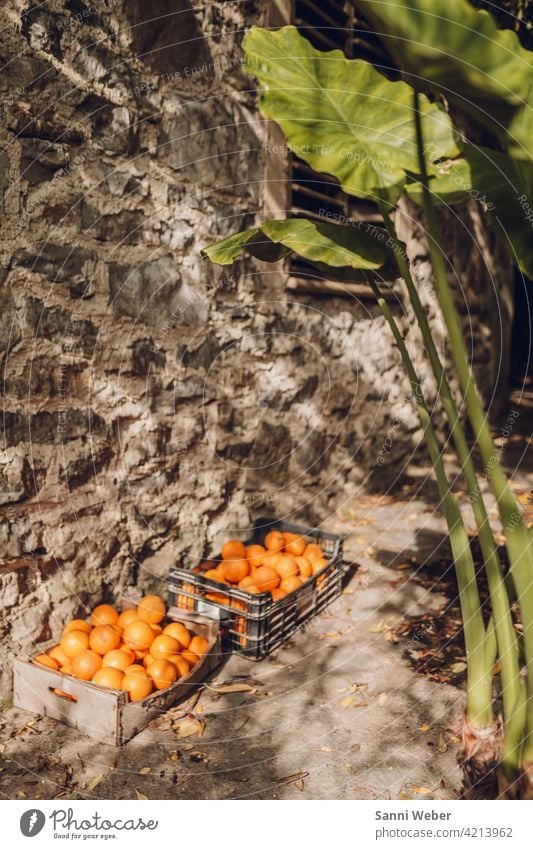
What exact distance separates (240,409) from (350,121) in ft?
5.19

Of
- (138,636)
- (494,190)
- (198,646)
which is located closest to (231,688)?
(198,646)

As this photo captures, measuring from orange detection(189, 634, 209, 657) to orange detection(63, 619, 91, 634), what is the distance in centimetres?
40

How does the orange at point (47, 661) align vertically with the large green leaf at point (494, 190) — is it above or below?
below

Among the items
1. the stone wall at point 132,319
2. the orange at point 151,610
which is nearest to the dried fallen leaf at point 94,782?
the stone wall at point 132,319

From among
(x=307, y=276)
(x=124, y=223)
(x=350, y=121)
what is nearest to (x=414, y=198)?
(x=350, y=121)

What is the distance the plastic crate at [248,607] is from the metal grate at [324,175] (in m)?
1.64

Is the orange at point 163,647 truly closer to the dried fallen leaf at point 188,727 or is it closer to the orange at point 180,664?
the orange at point 180,664

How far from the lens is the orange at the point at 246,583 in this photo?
2.98 meters

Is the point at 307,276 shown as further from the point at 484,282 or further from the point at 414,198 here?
the point at 484,282

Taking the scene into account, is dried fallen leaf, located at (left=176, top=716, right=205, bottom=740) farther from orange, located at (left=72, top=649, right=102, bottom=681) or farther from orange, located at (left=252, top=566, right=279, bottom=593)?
orange, located at (left=252, top=566, right=279, bottom=593)

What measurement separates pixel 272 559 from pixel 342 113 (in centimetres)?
185

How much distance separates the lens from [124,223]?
2.93 meters

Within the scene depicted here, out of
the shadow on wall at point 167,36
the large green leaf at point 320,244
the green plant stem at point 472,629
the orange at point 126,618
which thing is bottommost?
the orange at point 126,618

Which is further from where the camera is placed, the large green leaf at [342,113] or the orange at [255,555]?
the orange at [255,555]
